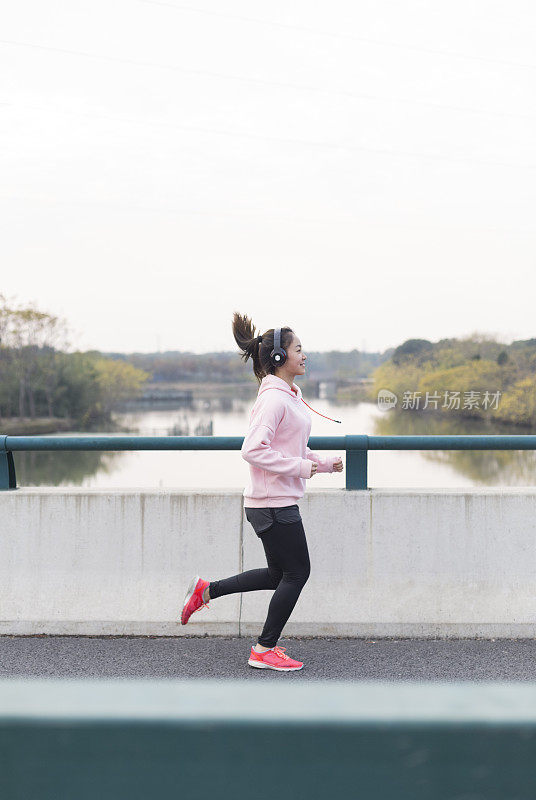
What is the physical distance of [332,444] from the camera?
225 inches

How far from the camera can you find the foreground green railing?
341 cm

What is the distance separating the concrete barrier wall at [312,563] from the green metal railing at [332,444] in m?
0.26

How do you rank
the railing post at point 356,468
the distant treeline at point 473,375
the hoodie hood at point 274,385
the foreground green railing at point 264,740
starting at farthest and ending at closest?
the distant treeline at point 473,375 < the railing post at point 356,468 < the hoodie hood at point 274,385 < the foreground green railing at point 264,740

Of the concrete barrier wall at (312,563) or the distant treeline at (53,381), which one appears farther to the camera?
the distant treeline at (53,381)

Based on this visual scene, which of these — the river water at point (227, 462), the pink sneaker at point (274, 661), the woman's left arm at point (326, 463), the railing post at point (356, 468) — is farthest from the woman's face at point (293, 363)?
the river water at point (227, 462)

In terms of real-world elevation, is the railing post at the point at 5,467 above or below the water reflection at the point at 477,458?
above

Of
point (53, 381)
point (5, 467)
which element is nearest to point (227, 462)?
point (53, 381)

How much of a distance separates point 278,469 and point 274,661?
112cm

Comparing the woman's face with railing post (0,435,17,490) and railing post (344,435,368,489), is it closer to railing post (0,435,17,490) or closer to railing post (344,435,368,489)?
railing post (344,435,368,489)

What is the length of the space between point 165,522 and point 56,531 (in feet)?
2.37

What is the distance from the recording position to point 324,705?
4.27m

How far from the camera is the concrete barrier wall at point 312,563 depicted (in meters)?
5.61

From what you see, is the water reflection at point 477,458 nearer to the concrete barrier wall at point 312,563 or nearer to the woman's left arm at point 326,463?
the concrete barrier wall at point 312,563

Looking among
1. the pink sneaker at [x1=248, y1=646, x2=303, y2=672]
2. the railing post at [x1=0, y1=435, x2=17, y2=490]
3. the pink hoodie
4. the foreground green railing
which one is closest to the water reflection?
the railing post at [x1=0, y1=435, x2=17, y2=490]
